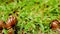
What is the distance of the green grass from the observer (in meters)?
2.11

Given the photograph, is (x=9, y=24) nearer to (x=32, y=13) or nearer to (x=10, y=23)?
(x=10, y=23)

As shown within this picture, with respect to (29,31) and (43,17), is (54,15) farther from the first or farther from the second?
(29,31)

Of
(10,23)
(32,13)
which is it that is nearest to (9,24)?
(10,23)

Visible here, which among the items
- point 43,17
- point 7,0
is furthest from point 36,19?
point 7,0

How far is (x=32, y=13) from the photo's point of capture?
88.8 inches

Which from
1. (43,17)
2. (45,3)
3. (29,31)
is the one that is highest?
(45,3)

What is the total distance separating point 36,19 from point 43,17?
107 mm

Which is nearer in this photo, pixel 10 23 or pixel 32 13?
pixel 10 23

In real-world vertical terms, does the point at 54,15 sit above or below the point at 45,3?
below

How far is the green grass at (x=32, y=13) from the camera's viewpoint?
2111 mm

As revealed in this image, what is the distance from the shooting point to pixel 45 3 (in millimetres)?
2377

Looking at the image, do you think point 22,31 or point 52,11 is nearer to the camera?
point 22,31

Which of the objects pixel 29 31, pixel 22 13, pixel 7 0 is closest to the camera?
pixel 29 31

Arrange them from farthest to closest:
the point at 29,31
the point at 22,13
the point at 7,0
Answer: the point at 7,0
the point at 22,13
the point at 29,31
